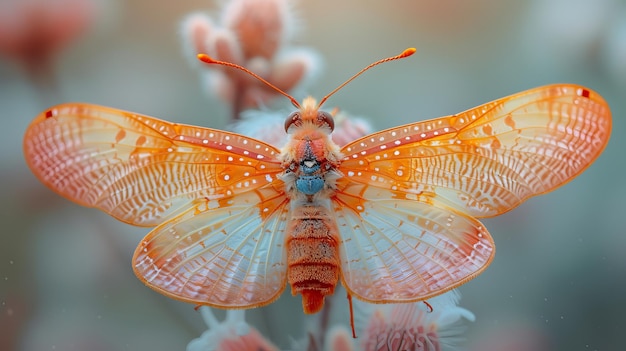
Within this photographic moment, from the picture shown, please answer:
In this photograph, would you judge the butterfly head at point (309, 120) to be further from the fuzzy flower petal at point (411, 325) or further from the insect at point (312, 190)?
the fuzzy flower petal at point (411, 325)

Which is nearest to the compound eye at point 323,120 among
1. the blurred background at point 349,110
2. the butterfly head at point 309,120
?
the butterfly head at point 309,120

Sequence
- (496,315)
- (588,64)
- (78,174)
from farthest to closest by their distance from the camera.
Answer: (588,64), (496,315), (78,174)

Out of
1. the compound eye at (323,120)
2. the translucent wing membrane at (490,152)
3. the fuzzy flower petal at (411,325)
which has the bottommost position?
the fuzzy flower petal at (411,325)

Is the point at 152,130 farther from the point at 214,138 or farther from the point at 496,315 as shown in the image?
the point at 496,315

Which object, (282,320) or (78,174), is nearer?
(78,174)

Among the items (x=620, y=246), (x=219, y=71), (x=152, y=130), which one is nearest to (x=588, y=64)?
(x=620, y=246)

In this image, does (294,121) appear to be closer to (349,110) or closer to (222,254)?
(222,254)

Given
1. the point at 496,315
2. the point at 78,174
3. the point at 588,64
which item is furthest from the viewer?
the point at 588,64
